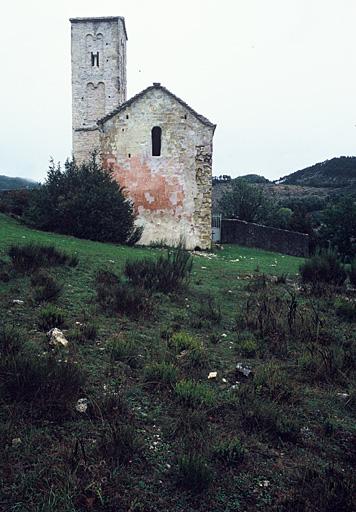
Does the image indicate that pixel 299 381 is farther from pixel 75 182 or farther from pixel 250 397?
pixel 75 182

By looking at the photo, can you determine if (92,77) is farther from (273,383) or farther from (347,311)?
(273,383)

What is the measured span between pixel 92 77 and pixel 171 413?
3587 cm

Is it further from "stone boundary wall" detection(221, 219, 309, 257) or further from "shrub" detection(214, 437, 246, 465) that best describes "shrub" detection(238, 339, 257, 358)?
"stone boundary wall" detection(221, 219, 309, 257)

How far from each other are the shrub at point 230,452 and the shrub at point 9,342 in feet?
7.99

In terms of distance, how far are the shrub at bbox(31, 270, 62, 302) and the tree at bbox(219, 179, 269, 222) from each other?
2680cm

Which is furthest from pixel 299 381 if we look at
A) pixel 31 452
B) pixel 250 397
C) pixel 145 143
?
pixel 145 143

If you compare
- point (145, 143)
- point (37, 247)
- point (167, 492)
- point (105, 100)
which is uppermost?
point (105, 100)

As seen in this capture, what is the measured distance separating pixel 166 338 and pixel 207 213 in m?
14.3

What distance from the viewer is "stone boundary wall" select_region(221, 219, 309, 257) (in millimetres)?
25719

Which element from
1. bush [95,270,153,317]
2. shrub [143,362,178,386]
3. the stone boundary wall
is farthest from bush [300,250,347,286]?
the stone boundary wall

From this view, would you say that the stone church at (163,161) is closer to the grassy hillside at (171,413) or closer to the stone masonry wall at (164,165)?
the stone masonry wall at (164,165)

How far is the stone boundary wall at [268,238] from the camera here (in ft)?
84.4

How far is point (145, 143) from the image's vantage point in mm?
20578

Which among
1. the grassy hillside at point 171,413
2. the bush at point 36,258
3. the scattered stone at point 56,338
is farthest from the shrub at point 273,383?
the bush at point 36,258
